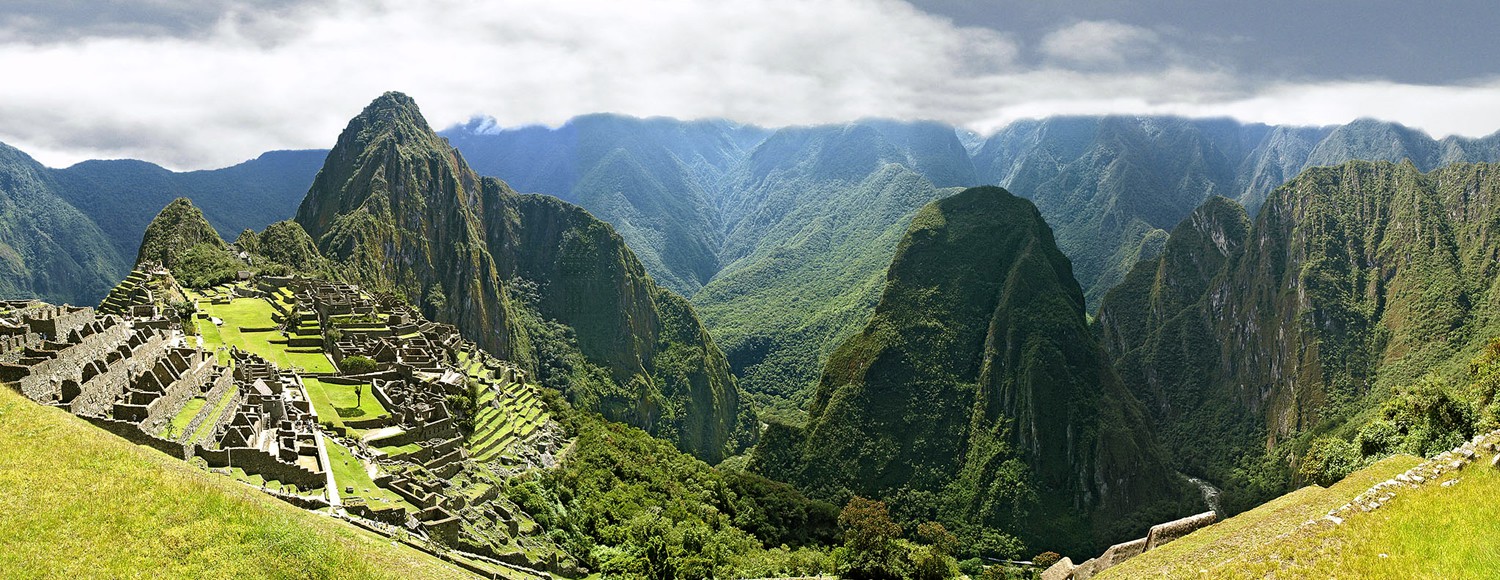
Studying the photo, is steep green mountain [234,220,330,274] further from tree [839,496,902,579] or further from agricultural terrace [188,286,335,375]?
tree [839,496,902,579]

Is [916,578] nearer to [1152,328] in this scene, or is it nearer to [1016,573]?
[1016,573]

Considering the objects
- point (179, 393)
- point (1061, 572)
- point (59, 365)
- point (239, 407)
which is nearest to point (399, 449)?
point (239, 407)

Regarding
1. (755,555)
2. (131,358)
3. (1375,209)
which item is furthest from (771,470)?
(1375,209)

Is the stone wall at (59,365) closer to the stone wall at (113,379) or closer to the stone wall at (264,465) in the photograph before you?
the stone wall at (113,379)

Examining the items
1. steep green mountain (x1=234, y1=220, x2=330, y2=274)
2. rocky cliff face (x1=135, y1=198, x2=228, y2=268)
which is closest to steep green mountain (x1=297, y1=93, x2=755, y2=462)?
steep green mountain (x1=234, y1=220, x2=330, y2=274)

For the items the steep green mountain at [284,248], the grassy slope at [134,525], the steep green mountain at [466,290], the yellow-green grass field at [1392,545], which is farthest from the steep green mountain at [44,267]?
the yellow-green grass field at [1392,545]

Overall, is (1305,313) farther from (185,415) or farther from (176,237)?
(176,237)

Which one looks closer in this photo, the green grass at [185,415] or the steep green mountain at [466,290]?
the green grass at [185,415]
